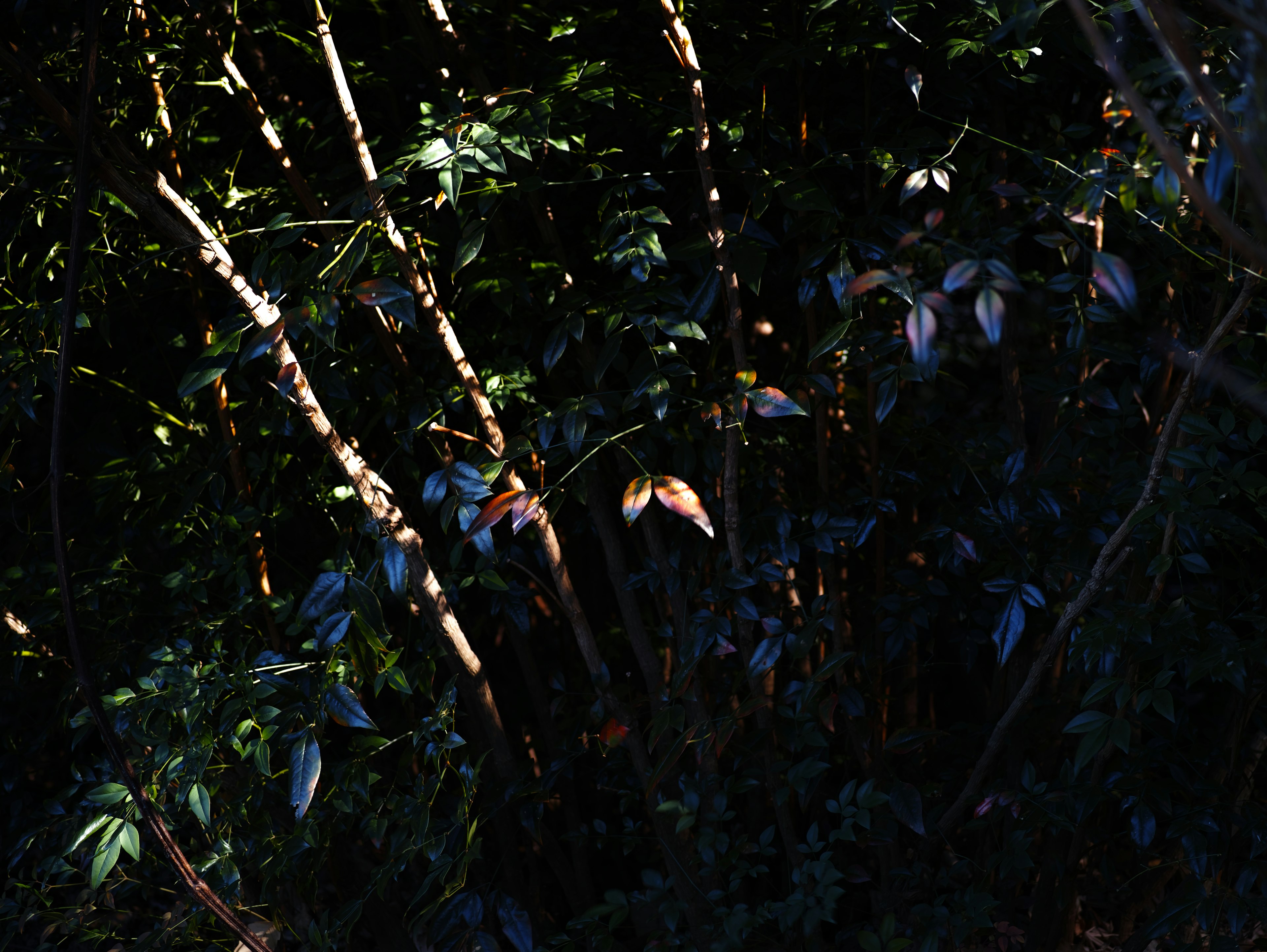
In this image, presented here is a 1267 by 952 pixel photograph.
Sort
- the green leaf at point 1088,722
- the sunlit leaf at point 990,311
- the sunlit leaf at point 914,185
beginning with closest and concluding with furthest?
the sunlit leaf at point 990,311, the sunlit leaf at point 914,185, the green leaf at point 1088,722

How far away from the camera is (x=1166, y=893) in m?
1.58

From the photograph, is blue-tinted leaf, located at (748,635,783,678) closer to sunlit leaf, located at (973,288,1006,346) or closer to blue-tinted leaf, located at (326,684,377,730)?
blue-tinted leaf, located at (326,684,377,730)

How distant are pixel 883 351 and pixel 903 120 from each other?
0.40 metres

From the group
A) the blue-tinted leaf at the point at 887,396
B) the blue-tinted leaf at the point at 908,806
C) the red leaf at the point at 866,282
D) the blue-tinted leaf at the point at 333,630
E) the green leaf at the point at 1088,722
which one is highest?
the red leaf at the point at 866,282

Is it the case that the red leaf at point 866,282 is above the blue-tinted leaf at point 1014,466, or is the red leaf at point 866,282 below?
above

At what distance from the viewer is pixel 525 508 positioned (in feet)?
3.26

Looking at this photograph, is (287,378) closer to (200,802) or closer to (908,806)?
(200,802)

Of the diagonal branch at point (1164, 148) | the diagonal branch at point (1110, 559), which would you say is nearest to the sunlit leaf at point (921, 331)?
the diagonal branch at point (1164, 148)

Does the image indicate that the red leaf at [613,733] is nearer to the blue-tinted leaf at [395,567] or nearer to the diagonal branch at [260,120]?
the blue-tinted leaf at [395,567]

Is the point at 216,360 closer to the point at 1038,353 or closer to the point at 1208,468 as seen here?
the point at 1208,468

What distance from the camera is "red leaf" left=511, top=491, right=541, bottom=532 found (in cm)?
97

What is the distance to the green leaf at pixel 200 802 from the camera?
1.13 metres

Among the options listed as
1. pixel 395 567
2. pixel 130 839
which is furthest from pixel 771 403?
pixel 130 839

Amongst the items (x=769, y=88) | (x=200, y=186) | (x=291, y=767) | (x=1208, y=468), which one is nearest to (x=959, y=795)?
(x=1208, y=468)
